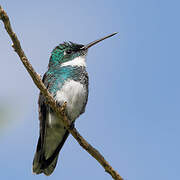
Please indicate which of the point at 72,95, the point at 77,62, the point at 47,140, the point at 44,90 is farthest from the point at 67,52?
the point at 44,90

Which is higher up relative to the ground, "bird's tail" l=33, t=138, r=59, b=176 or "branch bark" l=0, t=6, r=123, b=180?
"branch bark" l=0, t=6, r=123, b=180

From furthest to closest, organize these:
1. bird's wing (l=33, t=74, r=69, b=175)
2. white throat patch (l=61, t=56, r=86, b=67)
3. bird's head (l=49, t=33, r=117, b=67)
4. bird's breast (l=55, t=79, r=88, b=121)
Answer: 1. bird's head (l=49, t=33, r=117, b=67)
2. white throat patch (l=61, t=56, r=86, b=67)
3. bird's wing (l=33, t=74, r=69, b=175)
4. bird's breast (l=55, t=79, r=88, b=121)

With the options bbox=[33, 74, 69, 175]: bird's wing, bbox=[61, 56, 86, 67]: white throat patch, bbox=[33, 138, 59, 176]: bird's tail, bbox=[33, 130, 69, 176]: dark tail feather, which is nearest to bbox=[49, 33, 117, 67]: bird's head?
bbox=[61, 56, 86, 67]: white throat patch

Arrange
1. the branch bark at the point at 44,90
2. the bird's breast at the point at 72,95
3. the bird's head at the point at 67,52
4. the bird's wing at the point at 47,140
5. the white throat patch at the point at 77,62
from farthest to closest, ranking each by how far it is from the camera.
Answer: the bird's head at the point at 67,52, the white throat patch at the point at 77,62, the bird's wing at the point at 47,140, the bird's breast at the point at 72,95, the branch bark at the point at 44,90

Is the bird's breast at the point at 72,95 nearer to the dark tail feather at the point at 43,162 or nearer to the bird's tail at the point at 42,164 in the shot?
the dark tail feather at the point at 43,162

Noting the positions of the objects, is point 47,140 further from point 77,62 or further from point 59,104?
point 77,62

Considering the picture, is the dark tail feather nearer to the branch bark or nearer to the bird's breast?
the bird's breast

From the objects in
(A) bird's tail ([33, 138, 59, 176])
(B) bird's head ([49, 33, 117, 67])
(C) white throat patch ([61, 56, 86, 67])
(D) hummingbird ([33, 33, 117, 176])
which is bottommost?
(A) bird's tail ([33, 138, 59, 176])

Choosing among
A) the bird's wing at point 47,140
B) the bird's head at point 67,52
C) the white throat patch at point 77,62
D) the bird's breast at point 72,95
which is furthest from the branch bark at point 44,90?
the bird's head at point 67,52

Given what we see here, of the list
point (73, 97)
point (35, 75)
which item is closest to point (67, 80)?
point (73, 97)
